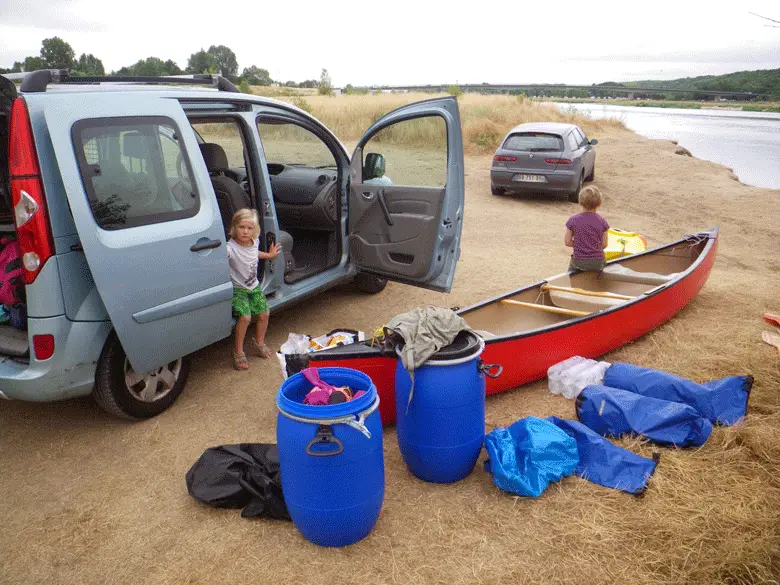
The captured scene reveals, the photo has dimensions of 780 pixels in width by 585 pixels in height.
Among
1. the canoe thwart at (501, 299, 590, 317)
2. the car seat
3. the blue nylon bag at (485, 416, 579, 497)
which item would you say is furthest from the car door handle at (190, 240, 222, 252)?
the canoe thwart at (501, 299, 590, 317)

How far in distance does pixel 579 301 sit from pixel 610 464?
7.58 ft

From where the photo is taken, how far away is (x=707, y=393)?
12.5 ft

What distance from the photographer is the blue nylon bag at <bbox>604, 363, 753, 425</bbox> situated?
3.76m

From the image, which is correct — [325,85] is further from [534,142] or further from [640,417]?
[640,417]

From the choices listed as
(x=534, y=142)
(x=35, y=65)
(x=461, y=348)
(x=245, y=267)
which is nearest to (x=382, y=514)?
(x=461, y=348)

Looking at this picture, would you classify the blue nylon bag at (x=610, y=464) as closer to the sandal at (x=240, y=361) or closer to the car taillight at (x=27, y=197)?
the sandal at (x=240, y=361)

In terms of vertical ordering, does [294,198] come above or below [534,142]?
below

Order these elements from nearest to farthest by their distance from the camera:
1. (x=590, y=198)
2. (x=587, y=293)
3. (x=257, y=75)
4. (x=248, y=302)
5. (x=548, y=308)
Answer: (x=248, y=302) < (x=548, y=308) < (x=587, y=293) < (x=590, y=198) < (x=257, y=75)

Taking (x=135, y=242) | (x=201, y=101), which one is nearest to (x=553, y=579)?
(x=135, y=242)

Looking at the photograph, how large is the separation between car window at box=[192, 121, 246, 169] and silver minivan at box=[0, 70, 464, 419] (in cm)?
2

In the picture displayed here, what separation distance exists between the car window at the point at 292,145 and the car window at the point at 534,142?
7.04 meters

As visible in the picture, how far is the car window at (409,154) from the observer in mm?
4742

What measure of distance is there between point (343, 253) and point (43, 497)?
10.5ft

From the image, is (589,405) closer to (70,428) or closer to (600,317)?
(600,317)
